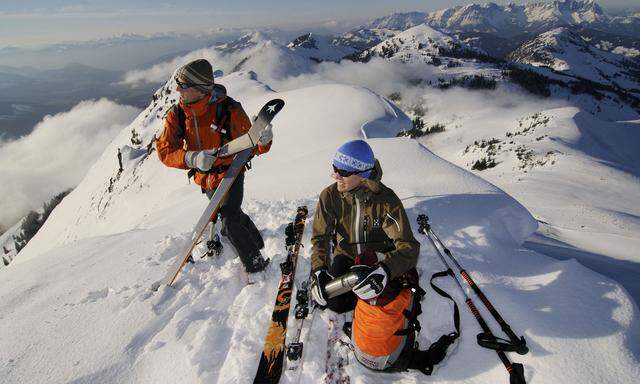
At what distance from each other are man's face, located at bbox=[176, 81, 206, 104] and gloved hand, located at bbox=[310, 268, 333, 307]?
3372 millimetres

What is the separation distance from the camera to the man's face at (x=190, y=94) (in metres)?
5.27

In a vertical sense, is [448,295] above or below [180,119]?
below

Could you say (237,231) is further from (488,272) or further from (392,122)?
(392,122)

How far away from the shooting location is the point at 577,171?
4881 cm

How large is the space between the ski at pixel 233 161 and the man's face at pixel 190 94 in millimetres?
870

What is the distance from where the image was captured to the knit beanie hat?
520 centimetres

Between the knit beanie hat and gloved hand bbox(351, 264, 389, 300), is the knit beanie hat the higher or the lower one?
the higher one

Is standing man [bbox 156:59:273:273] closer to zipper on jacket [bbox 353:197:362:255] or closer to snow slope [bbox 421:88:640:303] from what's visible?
zipper on jacket [bbox 353:197:362:255]

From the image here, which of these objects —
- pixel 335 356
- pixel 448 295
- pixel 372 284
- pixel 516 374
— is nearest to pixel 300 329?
pixel 335 356

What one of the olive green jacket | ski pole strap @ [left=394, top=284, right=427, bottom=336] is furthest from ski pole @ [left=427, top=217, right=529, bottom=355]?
the olive green jacket

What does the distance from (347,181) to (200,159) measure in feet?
7.79

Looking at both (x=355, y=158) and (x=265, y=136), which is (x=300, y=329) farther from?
(x=265, y=136)

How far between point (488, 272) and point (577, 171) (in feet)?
183

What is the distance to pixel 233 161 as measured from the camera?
589 cm
